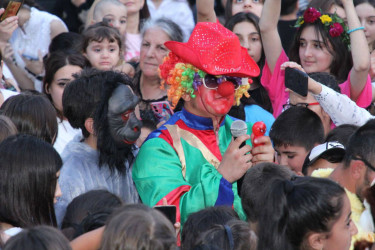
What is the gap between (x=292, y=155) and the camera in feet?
15.4

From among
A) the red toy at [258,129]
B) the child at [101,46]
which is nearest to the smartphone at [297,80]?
the red toy at [258,129]

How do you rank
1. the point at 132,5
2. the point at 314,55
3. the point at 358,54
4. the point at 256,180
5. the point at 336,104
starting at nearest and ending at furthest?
the point at 256,180, the point at 336,104, the point at 358,54, the point at 314,55, the point at 132,5

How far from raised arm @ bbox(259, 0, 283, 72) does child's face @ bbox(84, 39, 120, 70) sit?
1.42 m

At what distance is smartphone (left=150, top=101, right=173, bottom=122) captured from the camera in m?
5.54

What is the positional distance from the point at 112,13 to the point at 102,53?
0.74 metres

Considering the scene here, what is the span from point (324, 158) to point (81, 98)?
152 cm

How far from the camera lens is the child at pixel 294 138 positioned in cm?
466

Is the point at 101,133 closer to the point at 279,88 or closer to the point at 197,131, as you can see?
the point at 197,131

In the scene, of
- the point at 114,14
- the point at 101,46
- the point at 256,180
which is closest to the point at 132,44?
the point at 114,14

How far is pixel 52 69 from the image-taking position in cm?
552

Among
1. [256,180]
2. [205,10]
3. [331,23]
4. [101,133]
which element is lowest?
[256,180]

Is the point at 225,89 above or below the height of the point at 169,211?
above

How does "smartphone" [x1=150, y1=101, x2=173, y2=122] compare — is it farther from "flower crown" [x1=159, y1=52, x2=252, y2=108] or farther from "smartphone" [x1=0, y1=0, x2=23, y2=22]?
"smartphone" [x1=0, y1=0, x2=23, y2=22]

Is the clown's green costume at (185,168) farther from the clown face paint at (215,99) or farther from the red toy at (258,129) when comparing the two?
the red toy at (258,129)
